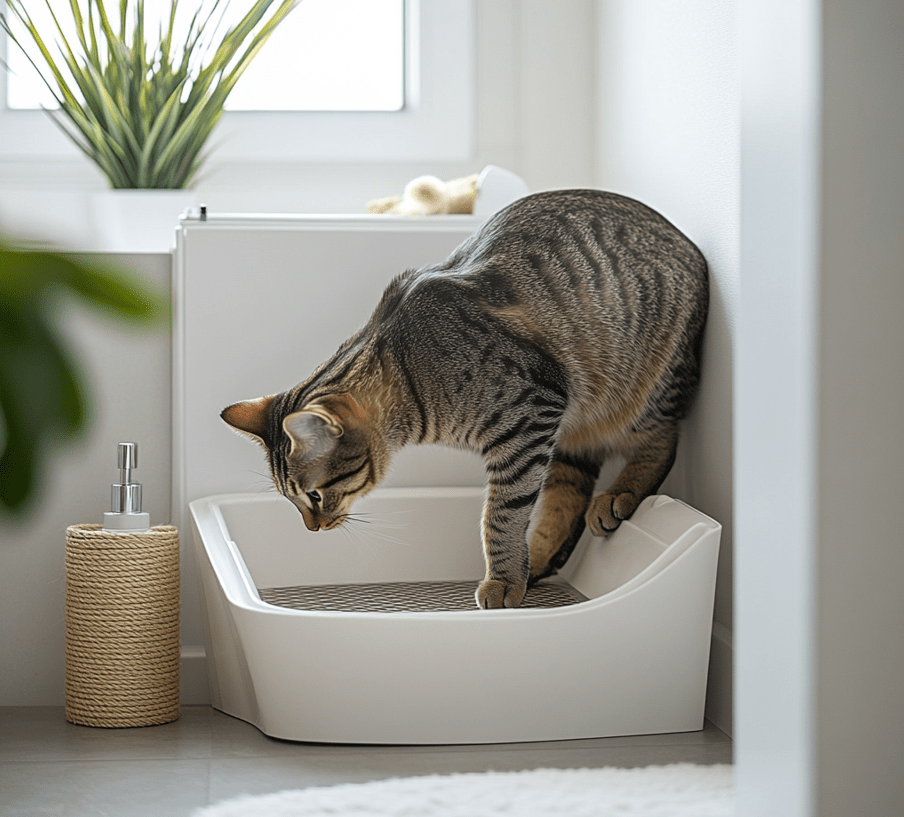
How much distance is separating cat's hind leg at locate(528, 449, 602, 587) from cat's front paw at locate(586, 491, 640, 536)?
1.9 inches

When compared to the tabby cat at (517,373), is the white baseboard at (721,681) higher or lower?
lower

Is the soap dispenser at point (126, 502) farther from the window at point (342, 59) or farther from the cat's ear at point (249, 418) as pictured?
the window at point (342, 59)

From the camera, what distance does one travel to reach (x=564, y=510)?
137cm

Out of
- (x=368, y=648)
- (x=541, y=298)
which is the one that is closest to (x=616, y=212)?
(x=541, y=298)

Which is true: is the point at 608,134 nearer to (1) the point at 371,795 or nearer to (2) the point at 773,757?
(1) the point at 371,795

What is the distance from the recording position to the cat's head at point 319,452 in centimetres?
114

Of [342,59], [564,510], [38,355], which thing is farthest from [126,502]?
[342,59]

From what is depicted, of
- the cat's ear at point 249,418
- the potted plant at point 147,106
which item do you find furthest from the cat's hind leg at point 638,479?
the potted plant at point 147,106

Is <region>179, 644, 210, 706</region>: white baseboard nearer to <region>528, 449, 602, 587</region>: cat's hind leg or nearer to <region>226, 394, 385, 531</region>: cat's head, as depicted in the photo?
<region>226, 394, 385, 531</region>: cat's head

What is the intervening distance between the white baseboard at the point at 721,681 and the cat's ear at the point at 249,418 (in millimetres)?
568

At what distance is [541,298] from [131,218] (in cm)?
73

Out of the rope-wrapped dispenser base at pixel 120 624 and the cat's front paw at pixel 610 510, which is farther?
the cat's front paw at pixel 610 510

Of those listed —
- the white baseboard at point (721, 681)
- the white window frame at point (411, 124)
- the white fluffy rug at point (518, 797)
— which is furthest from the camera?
the white window frame at point (411, 124)

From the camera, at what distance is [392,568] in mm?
1383
